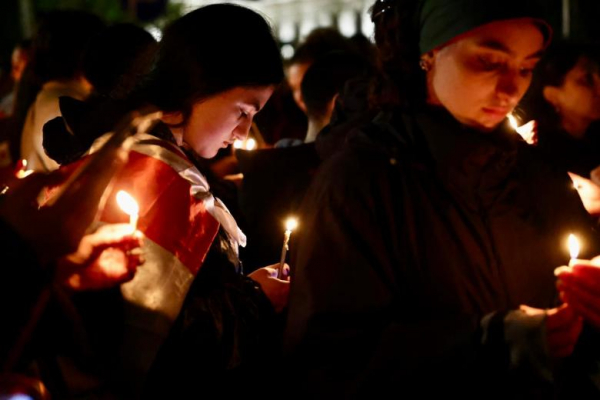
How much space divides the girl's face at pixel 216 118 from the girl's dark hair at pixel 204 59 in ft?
0.09

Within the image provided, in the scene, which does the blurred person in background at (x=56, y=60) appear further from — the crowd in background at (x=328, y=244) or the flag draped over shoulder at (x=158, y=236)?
the flag draped over shoulder at (x=158, y=236)

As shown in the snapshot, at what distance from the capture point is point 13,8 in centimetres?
3067

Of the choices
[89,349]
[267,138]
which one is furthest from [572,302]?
[267,138]

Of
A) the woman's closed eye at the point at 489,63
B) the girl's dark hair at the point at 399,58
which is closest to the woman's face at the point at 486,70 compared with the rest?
the woman's closed eye at the point at 489,63

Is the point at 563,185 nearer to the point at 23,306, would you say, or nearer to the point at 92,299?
the point at 92,299

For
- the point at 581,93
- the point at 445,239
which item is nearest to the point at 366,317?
the point at 445,239

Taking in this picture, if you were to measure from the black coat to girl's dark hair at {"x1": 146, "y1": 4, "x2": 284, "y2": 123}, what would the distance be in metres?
0.61

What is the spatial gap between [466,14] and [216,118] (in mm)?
975

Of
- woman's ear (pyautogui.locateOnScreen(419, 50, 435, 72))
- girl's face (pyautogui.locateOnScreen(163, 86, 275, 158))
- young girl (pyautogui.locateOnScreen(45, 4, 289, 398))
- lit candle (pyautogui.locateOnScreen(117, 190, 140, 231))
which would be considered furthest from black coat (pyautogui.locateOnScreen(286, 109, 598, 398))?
girl's face (pyautogui.locateOnScreen(163, 86, 275, 158))

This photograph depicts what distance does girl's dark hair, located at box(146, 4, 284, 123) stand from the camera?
261 centimetres

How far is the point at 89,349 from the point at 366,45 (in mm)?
5433

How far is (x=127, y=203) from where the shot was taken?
211cm

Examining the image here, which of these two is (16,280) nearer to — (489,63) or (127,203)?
(127,203)

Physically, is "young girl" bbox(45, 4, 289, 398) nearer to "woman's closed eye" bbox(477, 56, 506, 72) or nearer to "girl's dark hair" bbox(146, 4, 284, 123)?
"girl's dark hair" bbox(146, 4, 284, 123)
